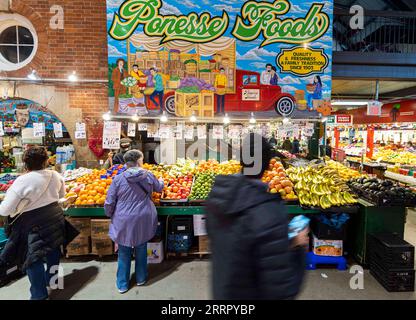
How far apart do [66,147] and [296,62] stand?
5738 mm

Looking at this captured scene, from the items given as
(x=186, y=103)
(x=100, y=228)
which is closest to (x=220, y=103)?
(x=186, y=103)

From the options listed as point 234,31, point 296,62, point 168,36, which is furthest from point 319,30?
point 168,36

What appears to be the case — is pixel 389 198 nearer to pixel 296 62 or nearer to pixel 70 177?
pixel 296 62

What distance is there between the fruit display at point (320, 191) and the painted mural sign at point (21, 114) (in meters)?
5.68

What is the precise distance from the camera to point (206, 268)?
173 inches

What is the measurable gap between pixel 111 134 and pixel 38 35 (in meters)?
3.23

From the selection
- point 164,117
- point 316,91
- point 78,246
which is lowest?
point 78,246

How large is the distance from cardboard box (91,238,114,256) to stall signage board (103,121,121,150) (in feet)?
6.08

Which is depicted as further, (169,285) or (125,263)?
(169,285)

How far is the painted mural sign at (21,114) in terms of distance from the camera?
6.43 meters

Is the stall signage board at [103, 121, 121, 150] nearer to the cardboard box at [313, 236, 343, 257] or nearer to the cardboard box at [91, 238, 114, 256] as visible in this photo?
the cardboard box at [91, 238, 114, 256]

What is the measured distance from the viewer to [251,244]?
156cm

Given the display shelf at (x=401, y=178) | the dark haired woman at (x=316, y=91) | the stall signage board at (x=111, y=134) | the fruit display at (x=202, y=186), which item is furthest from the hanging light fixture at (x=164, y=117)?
the display shelf at (x=401, y=178)

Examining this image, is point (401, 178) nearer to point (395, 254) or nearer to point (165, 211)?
point (395, 254)
